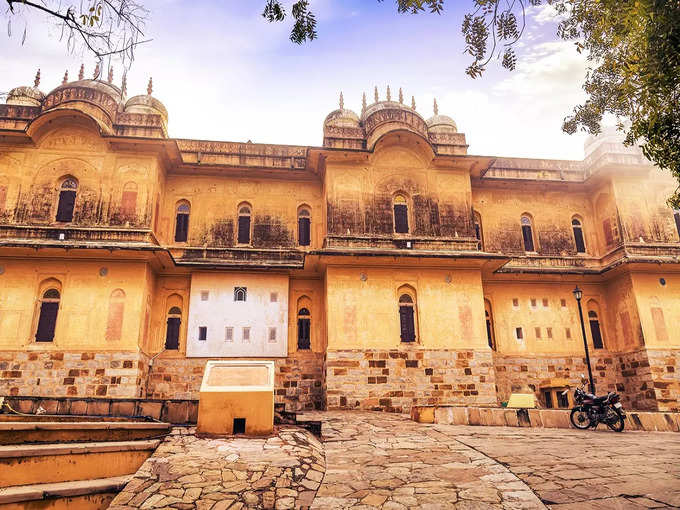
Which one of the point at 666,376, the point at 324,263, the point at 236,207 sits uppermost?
the point at 236,207

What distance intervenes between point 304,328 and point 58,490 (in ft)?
36.1

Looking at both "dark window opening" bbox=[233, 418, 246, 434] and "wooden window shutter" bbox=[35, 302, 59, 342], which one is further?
"wooden window shutter" bbox=[35, 302, 59, 342]

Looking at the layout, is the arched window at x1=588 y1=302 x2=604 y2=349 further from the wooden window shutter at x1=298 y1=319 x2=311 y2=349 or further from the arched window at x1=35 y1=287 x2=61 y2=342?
the arched window at x1=35 y1=287 x2=61 y2=342

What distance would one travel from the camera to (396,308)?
51.6 ft

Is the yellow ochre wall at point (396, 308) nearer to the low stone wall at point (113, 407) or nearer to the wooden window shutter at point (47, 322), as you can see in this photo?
the low stone wall at point (113, 407)

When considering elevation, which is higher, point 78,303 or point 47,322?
point 78,303

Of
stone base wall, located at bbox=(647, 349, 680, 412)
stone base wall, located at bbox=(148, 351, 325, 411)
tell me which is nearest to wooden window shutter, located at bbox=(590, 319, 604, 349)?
stone base wall, located at bbox=(647, 349, 680, 412)

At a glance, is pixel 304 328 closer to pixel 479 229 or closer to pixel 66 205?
pixel 479 229

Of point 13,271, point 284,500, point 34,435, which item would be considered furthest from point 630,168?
point 13,271

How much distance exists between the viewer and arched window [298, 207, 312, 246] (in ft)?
58.4

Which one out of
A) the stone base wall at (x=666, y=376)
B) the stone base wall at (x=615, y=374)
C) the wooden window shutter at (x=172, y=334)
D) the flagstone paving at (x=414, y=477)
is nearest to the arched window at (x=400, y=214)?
the stone base wall at (x=615, y=374)

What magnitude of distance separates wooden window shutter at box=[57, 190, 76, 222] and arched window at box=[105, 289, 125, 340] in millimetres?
3169

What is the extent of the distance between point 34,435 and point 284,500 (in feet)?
13.3

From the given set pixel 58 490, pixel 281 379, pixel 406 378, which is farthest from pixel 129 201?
pixel 58 490
